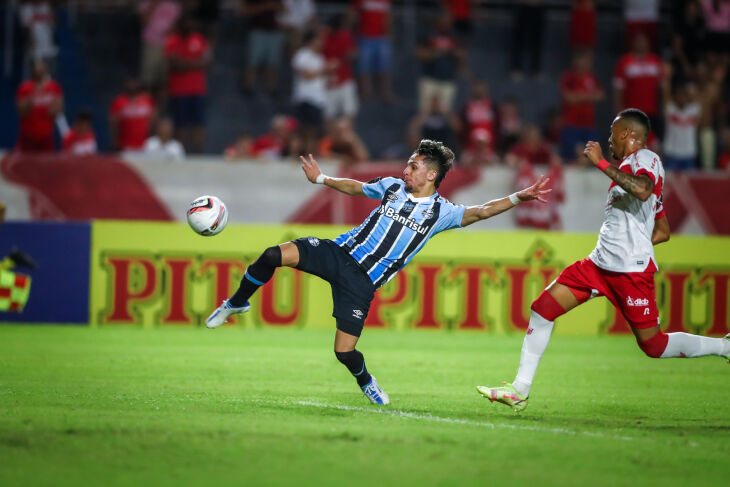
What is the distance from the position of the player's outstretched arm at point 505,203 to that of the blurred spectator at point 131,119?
33.3 ft

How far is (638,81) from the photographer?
18.4 m

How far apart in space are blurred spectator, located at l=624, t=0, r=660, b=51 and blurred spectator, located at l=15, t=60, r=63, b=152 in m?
10.9

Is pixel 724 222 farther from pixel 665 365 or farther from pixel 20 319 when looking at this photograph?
pixel 20 319

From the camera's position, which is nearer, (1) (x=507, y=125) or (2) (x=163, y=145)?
(2) (x=163, y=145)

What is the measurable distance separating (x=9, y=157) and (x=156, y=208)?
7.46 ft

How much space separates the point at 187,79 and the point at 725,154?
9522 mm

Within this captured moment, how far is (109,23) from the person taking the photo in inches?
803

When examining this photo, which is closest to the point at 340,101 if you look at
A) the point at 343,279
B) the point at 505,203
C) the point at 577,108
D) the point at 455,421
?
the point at 577,108

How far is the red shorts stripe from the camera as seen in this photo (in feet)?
25.7

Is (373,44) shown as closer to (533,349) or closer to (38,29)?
(38,29)

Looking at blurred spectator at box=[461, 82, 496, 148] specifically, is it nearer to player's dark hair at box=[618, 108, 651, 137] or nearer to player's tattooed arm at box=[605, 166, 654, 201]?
player's dark hair at box=[618, 108, 651, 137]

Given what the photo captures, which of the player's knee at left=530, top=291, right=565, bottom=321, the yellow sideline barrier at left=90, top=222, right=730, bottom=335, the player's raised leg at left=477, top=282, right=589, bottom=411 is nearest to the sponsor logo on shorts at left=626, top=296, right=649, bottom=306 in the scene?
the player's raised leg at left=477, top=282, right=589, bottom=411

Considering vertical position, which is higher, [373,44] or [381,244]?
[373,44]

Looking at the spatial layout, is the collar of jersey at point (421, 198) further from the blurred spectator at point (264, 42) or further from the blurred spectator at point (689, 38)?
the blurred spectator at point (689, 38)
